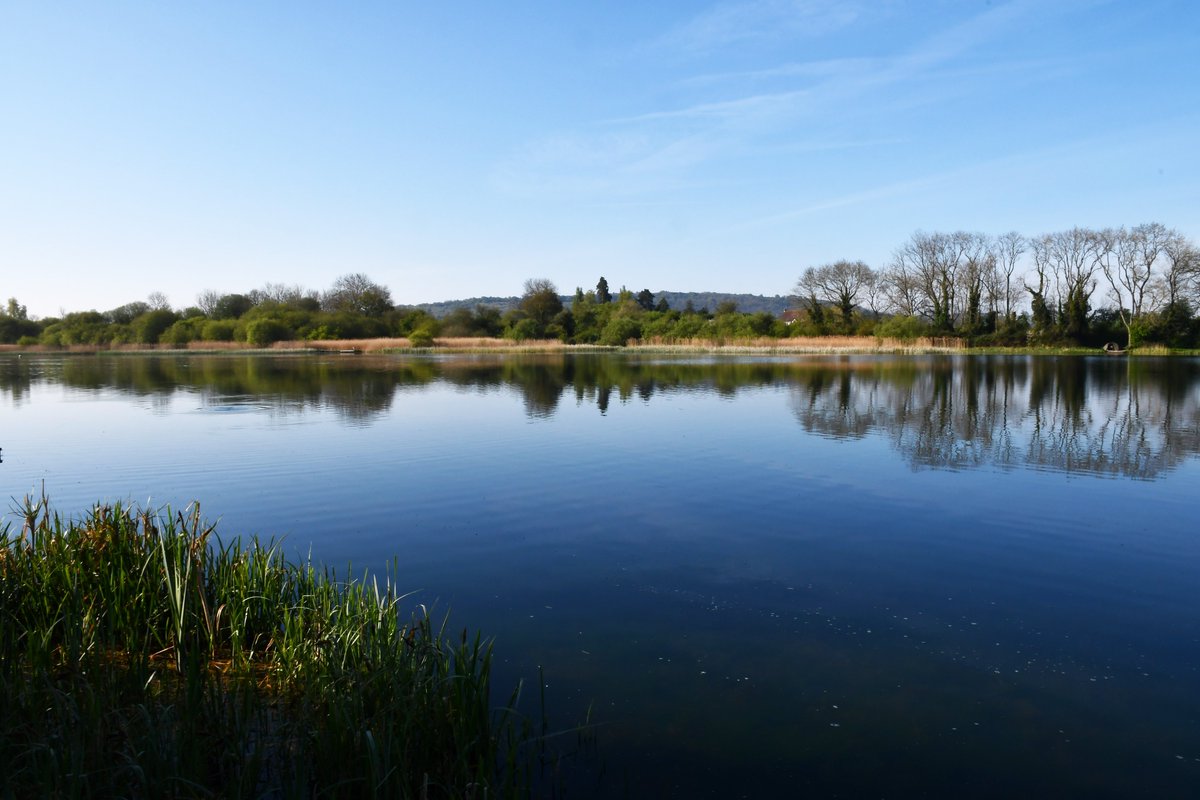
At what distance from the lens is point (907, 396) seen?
21.0m

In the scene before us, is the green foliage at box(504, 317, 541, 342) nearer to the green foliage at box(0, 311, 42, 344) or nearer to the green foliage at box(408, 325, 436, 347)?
the green foliage at box(408, 325, 436, 347)

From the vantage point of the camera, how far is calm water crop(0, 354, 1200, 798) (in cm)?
385

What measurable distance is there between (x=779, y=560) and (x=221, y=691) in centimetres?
456

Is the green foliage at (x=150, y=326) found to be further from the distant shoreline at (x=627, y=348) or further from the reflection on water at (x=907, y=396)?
the reflection on water at (x=907, y=396)

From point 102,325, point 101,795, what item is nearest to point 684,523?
point 101,795

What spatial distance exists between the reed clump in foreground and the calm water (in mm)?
737

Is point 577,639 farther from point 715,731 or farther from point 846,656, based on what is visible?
point 846,656

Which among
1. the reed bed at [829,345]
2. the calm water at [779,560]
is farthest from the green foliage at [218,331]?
the calm water at [779,560]

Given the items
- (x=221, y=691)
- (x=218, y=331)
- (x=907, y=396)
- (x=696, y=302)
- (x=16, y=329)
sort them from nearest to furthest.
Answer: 1. (x=221, y=691)
2. (x=907, y=396)
3. (x=218, y=331)
4. (x=16, y=329)
5. (x=696, y=302)

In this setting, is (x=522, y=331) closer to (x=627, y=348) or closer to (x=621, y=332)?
(x=621, y=332)

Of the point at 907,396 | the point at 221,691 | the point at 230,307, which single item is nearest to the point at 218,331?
the point at 230,307

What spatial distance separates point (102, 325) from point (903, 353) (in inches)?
2810

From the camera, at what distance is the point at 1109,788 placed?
3.47 metres

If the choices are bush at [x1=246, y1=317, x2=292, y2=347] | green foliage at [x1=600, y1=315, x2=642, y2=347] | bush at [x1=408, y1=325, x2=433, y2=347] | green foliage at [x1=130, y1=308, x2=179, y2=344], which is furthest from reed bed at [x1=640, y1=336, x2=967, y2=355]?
green foliage at [x1=130, y1=308, x2=179, y2=344]
